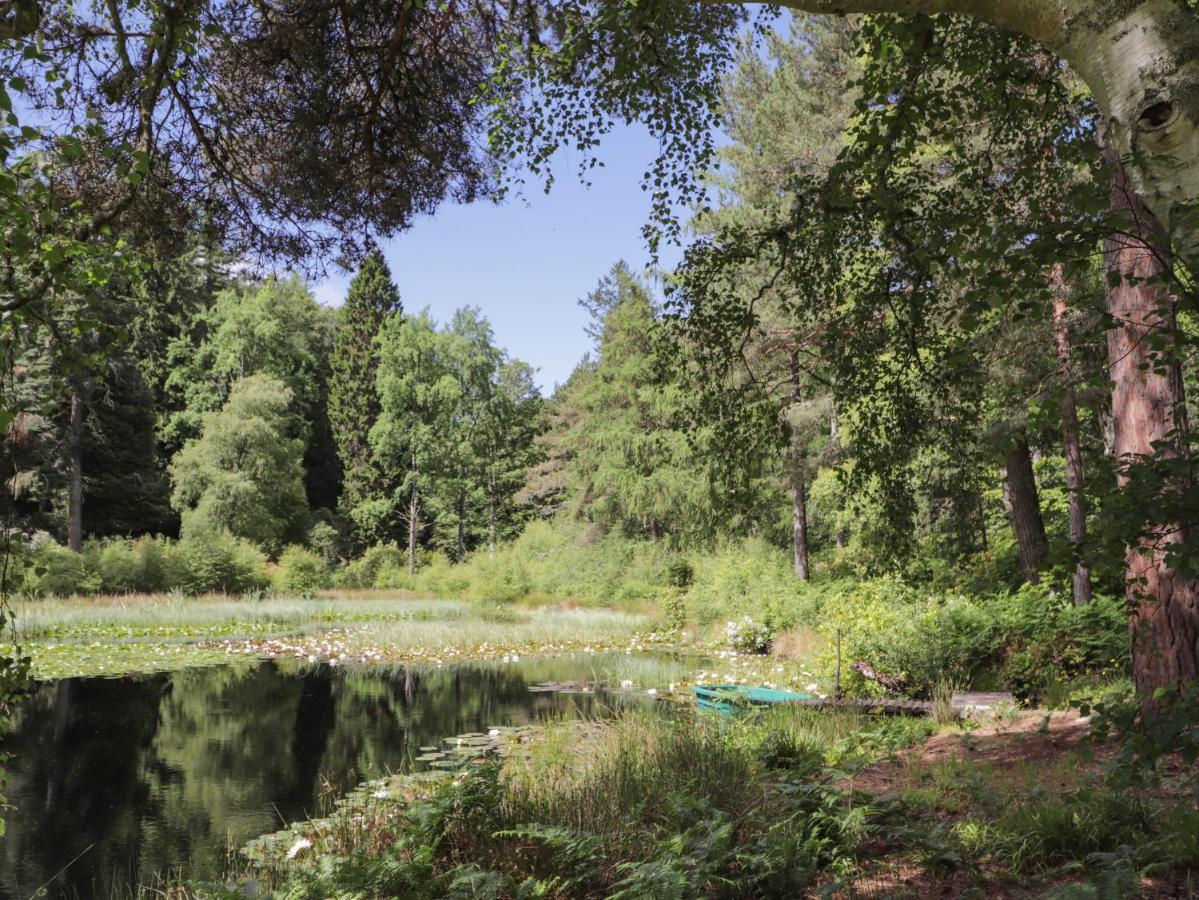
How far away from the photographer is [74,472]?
97.7ft

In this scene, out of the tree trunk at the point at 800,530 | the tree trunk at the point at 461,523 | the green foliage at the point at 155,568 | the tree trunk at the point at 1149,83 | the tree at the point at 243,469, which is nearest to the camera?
the tree trunk at the point at 1149,83

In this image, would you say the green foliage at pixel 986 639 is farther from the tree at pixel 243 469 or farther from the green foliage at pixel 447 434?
the green foliage at pixel 447 434

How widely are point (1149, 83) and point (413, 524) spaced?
37683 millimetres

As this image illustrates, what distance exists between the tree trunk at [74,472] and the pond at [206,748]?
57.5 feet

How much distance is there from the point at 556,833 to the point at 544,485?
121 feet

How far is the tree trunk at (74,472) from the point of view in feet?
96.2

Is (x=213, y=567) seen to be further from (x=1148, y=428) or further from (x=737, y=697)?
(x=1148, y=428)

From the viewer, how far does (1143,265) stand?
6.64m

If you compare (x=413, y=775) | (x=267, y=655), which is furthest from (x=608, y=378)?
(x=413, y=775)

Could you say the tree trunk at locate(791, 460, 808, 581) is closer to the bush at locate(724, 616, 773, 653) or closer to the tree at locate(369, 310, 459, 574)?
the bush at locate(724, 616, 773, 653)

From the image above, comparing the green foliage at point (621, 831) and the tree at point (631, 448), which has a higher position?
the tree at point (631, 448)

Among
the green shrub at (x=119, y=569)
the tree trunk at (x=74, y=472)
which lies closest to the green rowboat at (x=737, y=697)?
the green shrub at (x=119, y=569)

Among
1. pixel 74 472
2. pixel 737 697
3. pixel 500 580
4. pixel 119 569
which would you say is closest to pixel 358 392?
pixel 74 472

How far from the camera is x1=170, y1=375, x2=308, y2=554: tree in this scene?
3228cm
